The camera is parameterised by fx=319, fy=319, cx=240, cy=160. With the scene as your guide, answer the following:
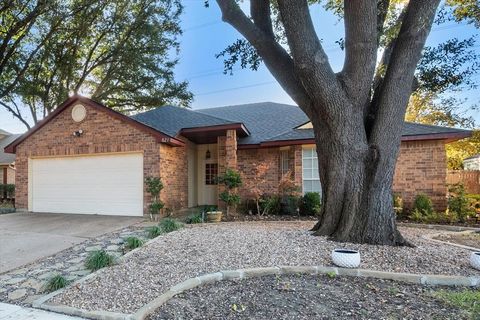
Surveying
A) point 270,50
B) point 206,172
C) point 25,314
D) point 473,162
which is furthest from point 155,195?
point 473,162

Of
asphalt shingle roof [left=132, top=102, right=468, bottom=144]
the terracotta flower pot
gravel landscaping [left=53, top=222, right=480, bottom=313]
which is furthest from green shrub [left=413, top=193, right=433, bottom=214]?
the terracotta flower pot

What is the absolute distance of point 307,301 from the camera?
385 cm

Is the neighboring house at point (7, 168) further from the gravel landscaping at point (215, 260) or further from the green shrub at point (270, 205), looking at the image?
the gravel landscaping at point (215, 260)

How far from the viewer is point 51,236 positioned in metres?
7.79

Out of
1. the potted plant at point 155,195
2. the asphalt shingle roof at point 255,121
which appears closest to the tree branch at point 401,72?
the asphalt shingle roof at point 255,121

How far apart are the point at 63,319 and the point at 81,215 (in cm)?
832

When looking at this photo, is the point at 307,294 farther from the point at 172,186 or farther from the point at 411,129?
the point at 411,129

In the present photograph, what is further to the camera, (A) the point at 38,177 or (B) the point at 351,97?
(A) the point at 38,177

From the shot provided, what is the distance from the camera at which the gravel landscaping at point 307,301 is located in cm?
354

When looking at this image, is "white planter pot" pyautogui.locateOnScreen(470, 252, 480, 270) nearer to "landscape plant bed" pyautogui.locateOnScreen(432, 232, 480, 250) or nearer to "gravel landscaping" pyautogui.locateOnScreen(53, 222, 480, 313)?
"gravel landscaping" pyautogui.locateOnScreen(53, 222, 480, 313)

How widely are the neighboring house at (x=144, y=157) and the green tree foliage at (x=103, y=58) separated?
6609mm

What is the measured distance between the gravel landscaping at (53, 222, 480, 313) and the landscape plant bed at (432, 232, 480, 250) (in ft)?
2.74

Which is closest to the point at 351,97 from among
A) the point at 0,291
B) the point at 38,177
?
the point at 0,291

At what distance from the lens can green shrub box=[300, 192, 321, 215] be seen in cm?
1109
